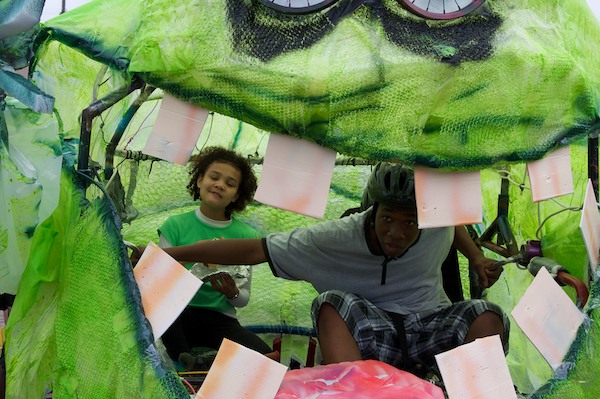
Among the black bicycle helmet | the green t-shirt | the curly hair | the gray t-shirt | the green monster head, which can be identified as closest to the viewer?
the green monster head

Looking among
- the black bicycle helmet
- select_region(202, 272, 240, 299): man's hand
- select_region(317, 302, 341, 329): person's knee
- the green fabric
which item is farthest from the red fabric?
select_region(202, 272, 240, 299): man's hand

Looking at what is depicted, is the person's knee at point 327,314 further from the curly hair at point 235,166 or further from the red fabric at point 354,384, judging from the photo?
the curly hair at point 235,166

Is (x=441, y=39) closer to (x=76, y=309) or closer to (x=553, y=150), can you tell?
(x=553, y=150)

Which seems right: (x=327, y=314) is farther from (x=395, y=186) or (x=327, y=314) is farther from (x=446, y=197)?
(x=446, y=197)

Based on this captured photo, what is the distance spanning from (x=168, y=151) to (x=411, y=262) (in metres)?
0.98

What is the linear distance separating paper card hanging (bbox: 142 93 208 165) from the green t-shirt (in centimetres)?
119

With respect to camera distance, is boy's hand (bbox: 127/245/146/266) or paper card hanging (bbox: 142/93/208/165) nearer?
paper card hanging (bbox: 142/93/208/165)

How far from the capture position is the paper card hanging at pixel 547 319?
2.13m

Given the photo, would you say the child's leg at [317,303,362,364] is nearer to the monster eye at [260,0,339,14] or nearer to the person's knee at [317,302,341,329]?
the person's knee at [317,302,341,329]

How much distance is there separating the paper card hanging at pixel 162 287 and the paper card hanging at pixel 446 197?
513 mm

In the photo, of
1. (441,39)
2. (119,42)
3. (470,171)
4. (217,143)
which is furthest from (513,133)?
(217,143)

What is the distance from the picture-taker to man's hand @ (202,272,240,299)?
2926 millimetres

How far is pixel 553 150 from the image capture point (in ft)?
6.86

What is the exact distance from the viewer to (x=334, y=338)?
2438 millimetres
